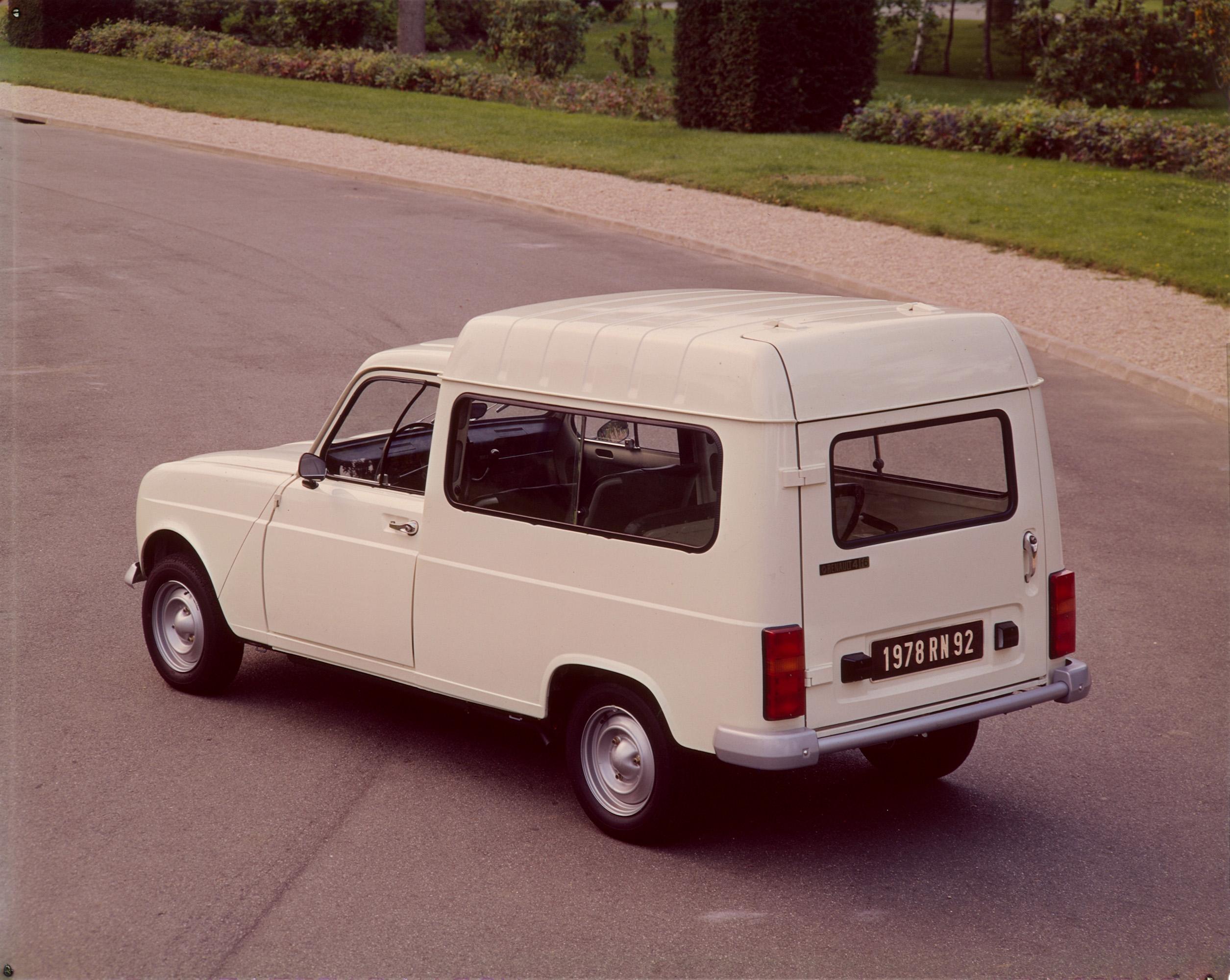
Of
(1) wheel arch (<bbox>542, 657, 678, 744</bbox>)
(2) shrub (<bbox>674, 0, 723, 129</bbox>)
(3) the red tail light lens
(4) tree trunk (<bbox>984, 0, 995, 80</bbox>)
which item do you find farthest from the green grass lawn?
(4) tree trunk (<bbox>984, 0, 995, 80</bbox>)

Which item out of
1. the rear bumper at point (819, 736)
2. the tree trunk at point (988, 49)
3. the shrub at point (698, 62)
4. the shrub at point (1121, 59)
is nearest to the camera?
the rear bumper at point (819, 736)

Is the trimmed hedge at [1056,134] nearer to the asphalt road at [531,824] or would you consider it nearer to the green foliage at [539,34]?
the green foliage at [539,34]

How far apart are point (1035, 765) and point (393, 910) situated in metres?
2.98

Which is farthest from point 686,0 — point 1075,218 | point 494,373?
point 494,373

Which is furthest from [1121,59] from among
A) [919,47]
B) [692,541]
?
[692,541]

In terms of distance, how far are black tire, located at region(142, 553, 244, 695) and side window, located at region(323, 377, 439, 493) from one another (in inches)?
35.8

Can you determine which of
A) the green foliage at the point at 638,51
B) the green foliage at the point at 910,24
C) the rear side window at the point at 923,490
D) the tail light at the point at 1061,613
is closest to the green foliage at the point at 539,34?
the green foliage at the point at 638,51

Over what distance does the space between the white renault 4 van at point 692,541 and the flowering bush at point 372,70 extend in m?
26.2

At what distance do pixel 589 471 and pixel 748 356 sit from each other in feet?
3.95

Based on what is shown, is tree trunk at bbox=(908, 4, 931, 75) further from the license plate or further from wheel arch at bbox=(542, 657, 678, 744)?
wheel arch at bbox=(542, 657, 678, 744)

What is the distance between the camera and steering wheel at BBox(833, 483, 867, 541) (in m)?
5.18

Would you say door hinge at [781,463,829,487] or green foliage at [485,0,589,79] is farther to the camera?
green foliage at [485,0,589,79]

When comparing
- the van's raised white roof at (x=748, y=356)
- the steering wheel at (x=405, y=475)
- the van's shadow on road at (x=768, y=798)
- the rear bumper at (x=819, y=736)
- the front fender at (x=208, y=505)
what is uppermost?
the van's raised white roof at (x=748, y=356)

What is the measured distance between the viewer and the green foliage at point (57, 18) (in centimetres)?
3459
